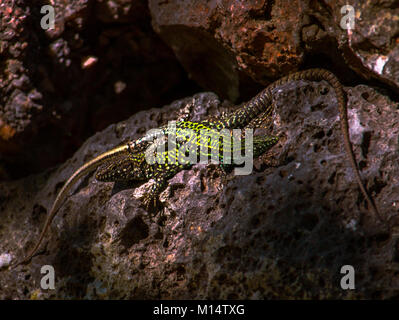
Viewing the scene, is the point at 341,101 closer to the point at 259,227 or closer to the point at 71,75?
the point at 259,227

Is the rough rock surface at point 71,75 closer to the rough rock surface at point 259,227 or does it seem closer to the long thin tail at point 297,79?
the rough rock surface at point 259,227

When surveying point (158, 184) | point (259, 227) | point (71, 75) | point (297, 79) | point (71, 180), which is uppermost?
point (71, 75)

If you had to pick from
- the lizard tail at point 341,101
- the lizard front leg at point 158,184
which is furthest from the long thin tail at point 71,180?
the lizard tail at point 341,101

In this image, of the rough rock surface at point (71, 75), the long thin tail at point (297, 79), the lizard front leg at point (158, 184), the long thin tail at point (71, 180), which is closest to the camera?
the long thin tail at point (297, 79)

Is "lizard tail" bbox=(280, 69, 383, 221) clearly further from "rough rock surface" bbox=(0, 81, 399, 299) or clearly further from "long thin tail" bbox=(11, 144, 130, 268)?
"long thin tail" bbox=(11, 144, 130, 268)

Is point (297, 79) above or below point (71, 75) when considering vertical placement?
below

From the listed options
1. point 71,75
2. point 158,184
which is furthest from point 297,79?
point 71,75

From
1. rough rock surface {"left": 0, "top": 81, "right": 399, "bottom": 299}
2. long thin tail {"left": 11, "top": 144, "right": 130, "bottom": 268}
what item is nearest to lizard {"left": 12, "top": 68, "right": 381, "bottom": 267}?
long thin tail {"left": 11, "top": 144, "right": 130, "bottom": 268}
